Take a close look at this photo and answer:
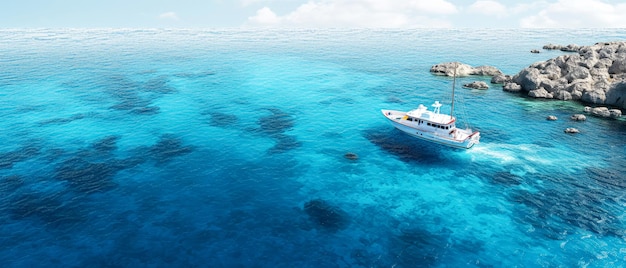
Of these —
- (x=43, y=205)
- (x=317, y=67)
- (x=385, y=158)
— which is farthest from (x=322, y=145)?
(x=317, y=67)

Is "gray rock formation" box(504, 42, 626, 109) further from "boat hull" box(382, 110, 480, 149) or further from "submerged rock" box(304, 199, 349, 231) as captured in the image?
"submerged rock" box(304, 199, 349, 231)

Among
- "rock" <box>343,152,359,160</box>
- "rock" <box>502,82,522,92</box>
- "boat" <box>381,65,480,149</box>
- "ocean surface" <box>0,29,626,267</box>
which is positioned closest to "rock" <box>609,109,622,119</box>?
"ocean surface" <box>0,29,626,267</box>

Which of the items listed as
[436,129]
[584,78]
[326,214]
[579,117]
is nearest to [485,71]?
[584,78]

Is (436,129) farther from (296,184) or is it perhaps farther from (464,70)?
(464,70)

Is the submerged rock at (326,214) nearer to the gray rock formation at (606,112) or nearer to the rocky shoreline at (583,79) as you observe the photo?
the gray rock formation at (606,112)

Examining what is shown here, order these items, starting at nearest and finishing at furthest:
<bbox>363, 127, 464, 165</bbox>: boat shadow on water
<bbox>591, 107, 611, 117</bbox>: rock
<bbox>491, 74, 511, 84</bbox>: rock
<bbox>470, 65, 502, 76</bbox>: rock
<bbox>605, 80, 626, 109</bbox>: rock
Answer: <bbox>363, 127, 464, 165</bbox>: boat shadow on water, <bbox>591, 107, 611, 117</bbox>: rock, <bbox>605, 80, 626, 109</bbox>: rock, <bbox>491, 74, 511, 84</bbox>: rock, <bbox>470, 65, 502, 76</bbox>: rock

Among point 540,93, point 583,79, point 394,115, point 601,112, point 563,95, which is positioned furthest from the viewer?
point 583,79
